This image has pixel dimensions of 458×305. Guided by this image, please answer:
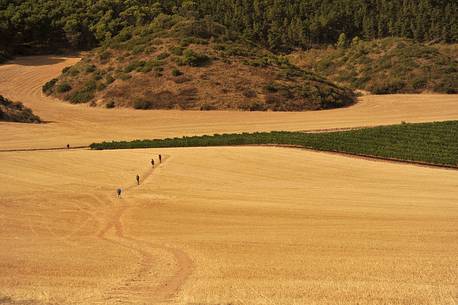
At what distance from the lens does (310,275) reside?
49.6 feet

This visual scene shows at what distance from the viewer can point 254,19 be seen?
12612 centimetres

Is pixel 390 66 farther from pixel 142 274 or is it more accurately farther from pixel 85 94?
pixel 142 274

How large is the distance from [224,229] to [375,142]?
2411 centimetres

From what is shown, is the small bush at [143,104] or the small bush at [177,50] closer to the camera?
the small bush at [143,104]

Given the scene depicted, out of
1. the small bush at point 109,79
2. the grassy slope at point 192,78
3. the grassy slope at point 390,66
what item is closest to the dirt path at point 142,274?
the grassy slope at point 192,78

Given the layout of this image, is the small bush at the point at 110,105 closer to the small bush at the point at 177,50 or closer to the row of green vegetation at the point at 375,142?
the small bush at the point at 177,50

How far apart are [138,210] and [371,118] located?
133ft

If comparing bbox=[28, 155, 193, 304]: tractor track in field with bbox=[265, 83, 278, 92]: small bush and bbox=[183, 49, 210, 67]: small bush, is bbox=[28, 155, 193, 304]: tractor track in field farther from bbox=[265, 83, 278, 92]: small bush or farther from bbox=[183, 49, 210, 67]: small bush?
bbox=[183, 49, 210, 67]: small bush

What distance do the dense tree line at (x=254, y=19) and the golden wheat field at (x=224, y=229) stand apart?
57.1m

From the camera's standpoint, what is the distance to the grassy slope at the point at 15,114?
187ft

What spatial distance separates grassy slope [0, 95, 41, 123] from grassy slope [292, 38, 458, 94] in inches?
1939

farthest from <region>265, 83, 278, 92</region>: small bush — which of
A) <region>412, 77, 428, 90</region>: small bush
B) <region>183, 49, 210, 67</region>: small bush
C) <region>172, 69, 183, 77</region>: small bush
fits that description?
<region>412, 77, 428, 90</region>: small bush

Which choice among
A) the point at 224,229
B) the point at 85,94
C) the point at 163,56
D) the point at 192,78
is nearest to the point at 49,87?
the point at 85,94

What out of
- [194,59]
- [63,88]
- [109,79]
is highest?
[194,59]
